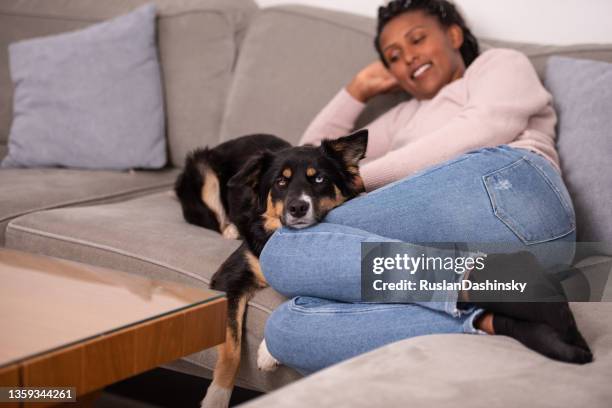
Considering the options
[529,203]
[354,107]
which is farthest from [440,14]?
[529,203]

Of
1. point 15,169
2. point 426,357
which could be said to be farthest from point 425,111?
point 15,169

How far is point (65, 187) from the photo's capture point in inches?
111

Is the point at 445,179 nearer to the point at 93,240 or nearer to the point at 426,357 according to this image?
the point at 426,357

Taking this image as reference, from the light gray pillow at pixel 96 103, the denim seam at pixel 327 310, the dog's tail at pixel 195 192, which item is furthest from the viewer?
the light gray pillow at pixel 96 103

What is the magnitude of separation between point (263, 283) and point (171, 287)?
41 cm

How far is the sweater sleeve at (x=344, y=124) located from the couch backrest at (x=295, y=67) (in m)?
0.13

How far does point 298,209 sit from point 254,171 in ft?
1.01

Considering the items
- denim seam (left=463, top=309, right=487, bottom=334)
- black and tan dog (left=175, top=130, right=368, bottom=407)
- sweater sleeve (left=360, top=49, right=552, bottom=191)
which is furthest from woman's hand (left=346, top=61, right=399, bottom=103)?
denim seam (left=463, top=309, right=487, bottom=334)

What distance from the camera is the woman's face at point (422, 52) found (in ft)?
8.04

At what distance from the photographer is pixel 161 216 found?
251 centimetres

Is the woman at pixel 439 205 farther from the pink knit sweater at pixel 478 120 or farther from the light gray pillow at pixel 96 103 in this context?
the light gray pillow at pixel 96 103

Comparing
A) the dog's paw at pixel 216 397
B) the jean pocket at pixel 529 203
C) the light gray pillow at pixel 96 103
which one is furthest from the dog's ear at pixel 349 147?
the light gray pillow at pixel 96 103

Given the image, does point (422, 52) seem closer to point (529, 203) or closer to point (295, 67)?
point (295, 67)

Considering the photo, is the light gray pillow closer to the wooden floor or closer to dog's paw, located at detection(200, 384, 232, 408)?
the wooden floor
